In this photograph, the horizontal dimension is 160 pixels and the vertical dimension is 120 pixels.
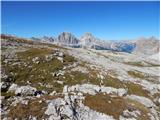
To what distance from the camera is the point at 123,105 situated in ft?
139

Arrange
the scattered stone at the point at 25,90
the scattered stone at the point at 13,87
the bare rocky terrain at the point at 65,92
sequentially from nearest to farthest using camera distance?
the bare rocky terrain at the point at 65,92 < the scattered stone at the point at 25,90 < the scattered stone at the point at 13,87

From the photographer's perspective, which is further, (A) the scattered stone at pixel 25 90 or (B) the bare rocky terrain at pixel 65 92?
(A) the scattered stone at pixel 25 90

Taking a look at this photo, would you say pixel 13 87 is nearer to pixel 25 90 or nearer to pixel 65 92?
pixel 25 90

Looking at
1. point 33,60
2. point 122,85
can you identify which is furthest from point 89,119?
point 33,60

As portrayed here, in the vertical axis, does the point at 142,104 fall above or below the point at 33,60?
below

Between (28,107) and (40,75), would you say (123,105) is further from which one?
(40,75)

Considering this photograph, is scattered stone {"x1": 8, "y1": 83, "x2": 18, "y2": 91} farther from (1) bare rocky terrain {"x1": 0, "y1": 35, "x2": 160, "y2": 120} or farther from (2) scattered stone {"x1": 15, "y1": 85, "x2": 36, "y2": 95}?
(2) scattered stone {"x1": 15, "y1": 85, "x2": 36, "y2": 95}

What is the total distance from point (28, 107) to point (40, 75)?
1663 cm

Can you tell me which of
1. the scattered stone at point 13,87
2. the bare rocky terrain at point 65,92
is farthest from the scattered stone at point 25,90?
the scattered stone at point 13,87

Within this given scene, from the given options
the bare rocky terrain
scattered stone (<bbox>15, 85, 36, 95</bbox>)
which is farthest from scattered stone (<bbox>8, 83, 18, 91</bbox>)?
scattered stone (<bbox>15, 85, 36, 95</bbox>)

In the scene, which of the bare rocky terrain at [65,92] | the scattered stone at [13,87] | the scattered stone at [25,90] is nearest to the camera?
the bare rocky terrain at [65,92]

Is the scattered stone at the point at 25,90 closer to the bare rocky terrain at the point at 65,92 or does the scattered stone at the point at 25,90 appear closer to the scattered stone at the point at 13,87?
the bare rocky terrain at the point at 65,92

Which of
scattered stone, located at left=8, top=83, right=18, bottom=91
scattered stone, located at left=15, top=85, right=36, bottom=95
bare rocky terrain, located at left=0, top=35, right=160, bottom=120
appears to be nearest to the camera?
bare rocky terrain, located at left=0, top=35, right=160, bottom=120

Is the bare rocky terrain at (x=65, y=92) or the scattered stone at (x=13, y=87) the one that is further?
the scattered stone at (x=13, y=87)
